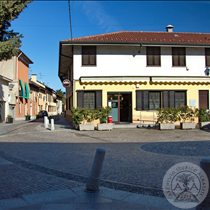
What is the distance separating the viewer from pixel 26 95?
3136cm

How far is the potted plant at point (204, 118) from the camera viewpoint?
16219mm

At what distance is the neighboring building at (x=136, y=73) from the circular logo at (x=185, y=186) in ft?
38.7

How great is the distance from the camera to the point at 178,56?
18.2 m

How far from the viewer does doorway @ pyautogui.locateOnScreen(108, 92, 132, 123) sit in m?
17.8

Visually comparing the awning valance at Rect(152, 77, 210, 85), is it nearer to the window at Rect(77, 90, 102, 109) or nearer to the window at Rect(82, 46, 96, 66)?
the window at Rect(77, 90, 102, 109)

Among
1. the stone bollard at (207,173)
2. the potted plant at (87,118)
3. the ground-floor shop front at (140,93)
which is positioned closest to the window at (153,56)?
the ground-floor shop front at (140,93)

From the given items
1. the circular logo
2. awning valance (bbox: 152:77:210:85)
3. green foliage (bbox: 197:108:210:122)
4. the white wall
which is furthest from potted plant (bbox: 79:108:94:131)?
the circular logo

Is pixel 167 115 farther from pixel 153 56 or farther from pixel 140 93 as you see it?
pixel 153 56

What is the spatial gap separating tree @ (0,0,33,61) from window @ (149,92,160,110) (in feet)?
34.9

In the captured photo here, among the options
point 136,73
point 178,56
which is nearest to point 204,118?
point 178,56

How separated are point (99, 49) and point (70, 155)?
1157 centimetres

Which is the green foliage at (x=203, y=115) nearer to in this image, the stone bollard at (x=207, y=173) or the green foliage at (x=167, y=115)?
the green foliage at (x=167, y=115)

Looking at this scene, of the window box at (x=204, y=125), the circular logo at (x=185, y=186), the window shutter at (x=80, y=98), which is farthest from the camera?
the window shutter at (x=80, y=98)

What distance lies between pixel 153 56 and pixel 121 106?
4.58m
